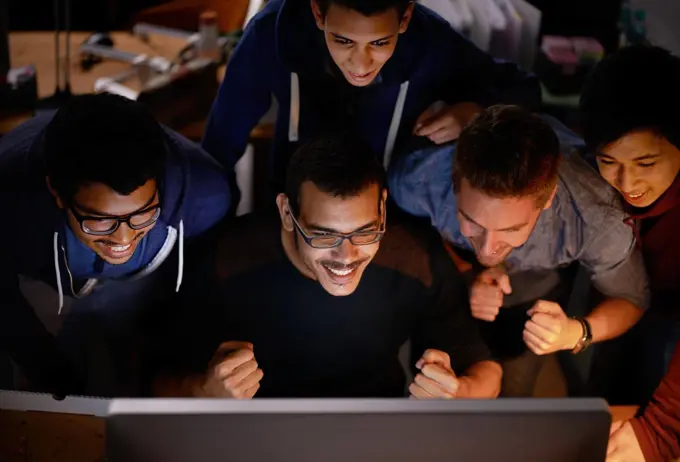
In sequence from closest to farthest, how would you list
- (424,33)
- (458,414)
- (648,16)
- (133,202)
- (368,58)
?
1. (458,414)
2. (133,202)
3. (368,58)
4. (424,33)
5. (648,16)

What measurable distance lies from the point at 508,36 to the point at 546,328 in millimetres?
868

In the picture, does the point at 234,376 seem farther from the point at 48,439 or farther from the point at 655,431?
the point at 655,431

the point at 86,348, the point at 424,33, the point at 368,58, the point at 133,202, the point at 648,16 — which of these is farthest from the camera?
the point at 648,16

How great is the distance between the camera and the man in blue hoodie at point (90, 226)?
4.68ft

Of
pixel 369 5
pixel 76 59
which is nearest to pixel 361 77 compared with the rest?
pixel 369 5

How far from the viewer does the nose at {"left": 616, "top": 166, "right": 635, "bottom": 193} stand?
5.10 ft

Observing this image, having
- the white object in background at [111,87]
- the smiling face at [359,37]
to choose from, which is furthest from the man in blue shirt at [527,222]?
the white object in background at [111,87]

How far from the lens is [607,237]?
67.1 inches

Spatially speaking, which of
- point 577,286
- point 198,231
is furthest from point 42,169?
point 577,286

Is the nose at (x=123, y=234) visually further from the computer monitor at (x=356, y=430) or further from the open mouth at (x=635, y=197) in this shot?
the open mouth at (x=635, y=197)

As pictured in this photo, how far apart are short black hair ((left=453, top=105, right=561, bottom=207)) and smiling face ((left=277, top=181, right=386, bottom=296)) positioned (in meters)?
0.19

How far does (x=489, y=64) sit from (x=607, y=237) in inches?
17.0

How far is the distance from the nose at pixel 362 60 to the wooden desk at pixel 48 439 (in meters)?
0.77

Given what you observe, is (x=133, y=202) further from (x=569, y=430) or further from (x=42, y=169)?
(x=569, y=430)
